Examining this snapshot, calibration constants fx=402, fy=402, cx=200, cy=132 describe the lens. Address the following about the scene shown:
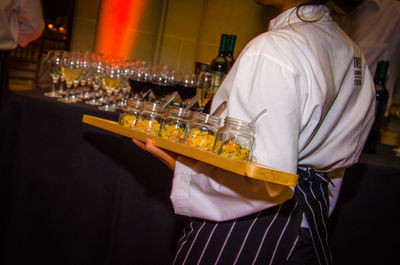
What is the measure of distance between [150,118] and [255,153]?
43cm

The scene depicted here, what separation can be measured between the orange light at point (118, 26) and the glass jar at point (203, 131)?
4.12 m

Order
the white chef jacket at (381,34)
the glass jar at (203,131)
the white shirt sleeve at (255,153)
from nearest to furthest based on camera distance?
the white shirt sleeve at (255,153), the glass jar at (203,131), the white chef jacket at (381,34)

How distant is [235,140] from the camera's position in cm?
107


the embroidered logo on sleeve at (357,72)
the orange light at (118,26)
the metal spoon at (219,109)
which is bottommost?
the metal spoon at (219,109)

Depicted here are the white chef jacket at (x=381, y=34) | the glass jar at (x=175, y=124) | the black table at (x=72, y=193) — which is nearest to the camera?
the glass jar at (x=175, y=124)

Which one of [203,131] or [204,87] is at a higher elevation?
[204,87]

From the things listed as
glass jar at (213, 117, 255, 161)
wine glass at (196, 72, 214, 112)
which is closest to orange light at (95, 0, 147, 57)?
wine glass at (196, 72, 214, 112)

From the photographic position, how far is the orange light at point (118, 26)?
4.96 meters

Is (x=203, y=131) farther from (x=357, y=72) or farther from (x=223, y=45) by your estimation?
(x=223, y=45)

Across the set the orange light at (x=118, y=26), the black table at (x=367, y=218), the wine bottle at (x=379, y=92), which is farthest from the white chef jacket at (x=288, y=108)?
the orange light at (x=118, y=26)

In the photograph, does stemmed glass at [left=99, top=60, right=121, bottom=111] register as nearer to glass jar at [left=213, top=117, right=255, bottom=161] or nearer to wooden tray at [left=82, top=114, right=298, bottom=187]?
wooden tray at [left=82, top=114, right=298, bottom=187]

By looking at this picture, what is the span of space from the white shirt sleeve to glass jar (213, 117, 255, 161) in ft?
0.08

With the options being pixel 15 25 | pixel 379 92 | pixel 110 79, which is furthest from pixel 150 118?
pixel 15 25

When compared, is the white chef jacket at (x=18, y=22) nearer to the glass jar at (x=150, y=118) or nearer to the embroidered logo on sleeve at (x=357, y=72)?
the glass jar at (x=150, y=118)
